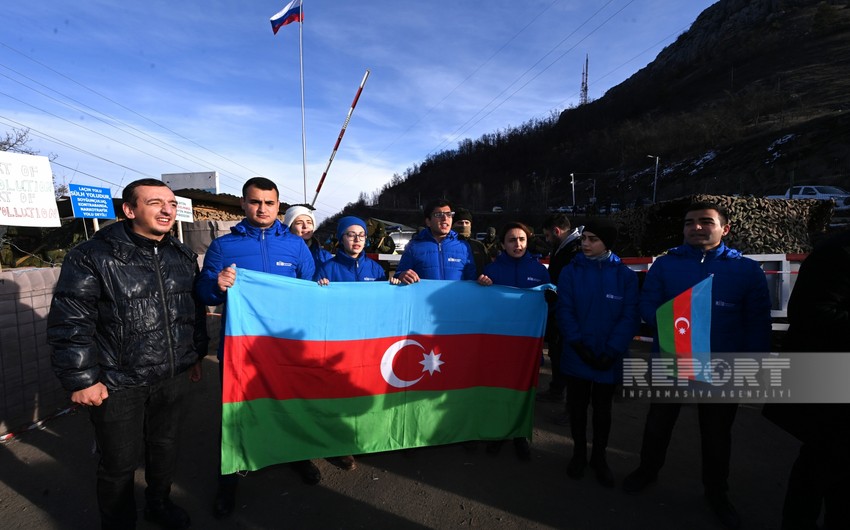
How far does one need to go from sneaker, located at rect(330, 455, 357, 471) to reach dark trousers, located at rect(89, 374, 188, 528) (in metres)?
1.14

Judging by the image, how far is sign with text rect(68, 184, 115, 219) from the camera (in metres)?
8.26

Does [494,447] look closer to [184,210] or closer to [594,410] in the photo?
[594,410]

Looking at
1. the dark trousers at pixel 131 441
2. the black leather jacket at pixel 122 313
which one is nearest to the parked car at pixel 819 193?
the black leather jacket at pixel 122 313

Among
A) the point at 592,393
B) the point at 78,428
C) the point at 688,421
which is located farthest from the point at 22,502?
the point at 688,421

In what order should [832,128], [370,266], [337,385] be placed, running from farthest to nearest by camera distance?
[832,128] < [370,266] < [337,385]

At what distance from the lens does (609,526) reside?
247 centimetres

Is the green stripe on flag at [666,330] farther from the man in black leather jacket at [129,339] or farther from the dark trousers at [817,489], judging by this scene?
the man in black leather jacket at [129,339]

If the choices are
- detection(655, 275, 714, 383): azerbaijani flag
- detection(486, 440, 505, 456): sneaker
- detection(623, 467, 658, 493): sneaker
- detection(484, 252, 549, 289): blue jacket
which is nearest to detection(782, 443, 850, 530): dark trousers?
detection(655, 275, 714, 383): azerbaijani flag

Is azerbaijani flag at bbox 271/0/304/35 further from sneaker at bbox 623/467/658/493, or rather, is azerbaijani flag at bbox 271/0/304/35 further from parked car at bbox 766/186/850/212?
parked car at bbox 766/186/850/212

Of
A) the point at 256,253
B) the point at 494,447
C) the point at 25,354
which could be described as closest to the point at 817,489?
the point at 494,447

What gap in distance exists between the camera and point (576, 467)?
2.98m

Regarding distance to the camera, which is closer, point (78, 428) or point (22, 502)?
point (22, 502)

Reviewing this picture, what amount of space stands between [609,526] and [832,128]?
52.5 m

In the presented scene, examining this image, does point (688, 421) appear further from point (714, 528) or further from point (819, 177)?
point (819, 177)
